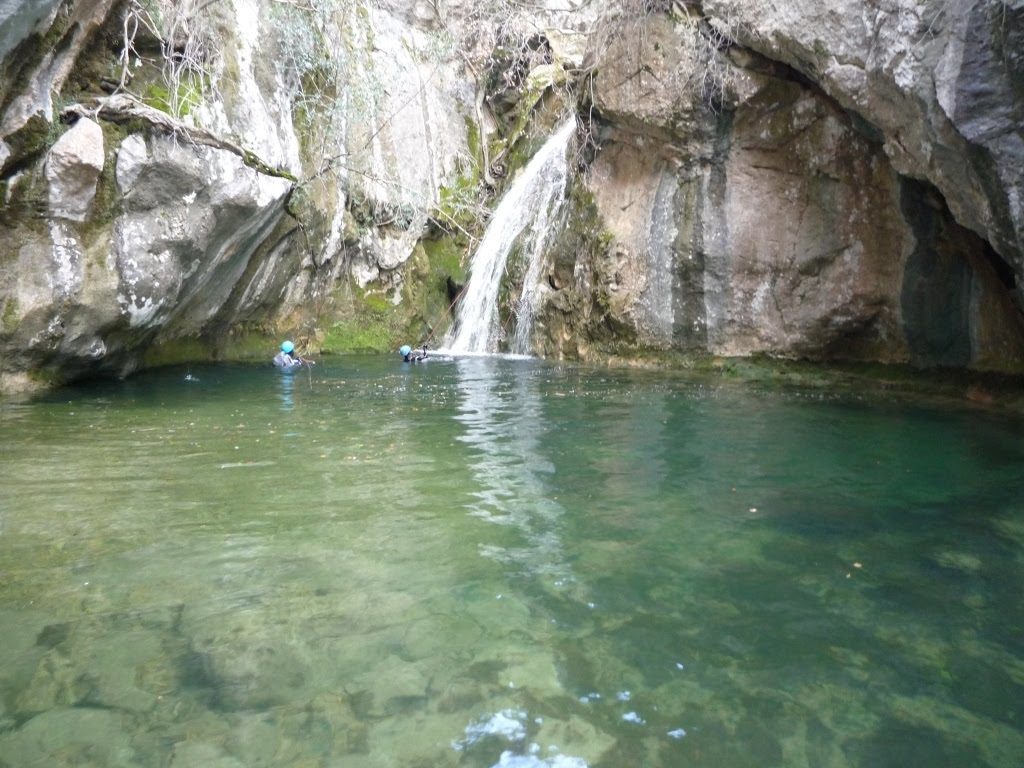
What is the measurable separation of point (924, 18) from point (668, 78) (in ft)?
19.5

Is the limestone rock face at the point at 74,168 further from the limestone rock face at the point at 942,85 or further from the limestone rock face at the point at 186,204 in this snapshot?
the limestone rock face at the point at 942,85

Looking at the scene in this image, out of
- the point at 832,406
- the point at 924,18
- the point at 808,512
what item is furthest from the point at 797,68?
the point at 808,512

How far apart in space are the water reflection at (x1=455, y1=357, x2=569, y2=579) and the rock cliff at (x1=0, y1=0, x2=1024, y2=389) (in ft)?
14.6

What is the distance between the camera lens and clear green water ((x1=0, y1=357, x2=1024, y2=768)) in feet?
8.84

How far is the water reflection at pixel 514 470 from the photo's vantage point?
14.4 ft

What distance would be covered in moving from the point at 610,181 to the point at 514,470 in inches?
399

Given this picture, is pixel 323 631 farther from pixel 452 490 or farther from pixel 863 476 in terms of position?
pixel 863 476

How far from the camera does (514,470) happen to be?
6297 mm

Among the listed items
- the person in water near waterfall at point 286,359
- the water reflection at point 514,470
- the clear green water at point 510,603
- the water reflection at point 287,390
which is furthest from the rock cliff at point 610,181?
the water reflection at point 514,470

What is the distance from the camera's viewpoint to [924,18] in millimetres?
7402

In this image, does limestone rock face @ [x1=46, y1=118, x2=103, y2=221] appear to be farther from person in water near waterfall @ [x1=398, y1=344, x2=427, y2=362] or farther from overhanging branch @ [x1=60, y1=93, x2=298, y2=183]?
person in water near waterfall @ [x1=398, y1=344, x2=427, y2=362]

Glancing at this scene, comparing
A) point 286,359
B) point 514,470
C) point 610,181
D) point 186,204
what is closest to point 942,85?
point 514,470

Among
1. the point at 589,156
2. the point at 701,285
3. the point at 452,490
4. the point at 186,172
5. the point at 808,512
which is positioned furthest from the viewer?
the point at 589,156

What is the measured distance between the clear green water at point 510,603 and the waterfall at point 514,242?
1055 cm
